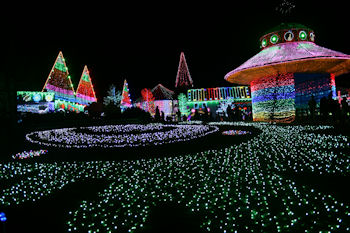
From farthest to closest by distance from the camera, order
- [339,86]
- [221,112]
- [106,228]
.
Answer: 1. [339,86]
2. [221,112]
3. [106,228]

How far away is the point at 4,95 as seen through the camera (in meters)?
2.75

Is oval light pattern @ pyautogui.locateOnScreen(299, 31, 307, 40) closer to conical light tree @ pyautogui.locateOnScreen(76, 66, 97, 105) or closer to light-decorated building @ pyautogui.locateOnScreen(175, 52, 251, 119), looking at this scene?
light-decorated building @ pyautogui.locateOnScreen(175, 52, 251, 119)

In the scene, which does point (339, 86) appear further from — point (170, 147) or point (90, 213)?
point (90, 213)

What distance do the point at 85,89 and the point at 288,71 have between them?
88.8 ft

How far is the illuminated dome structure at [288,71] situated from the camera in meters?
16.2

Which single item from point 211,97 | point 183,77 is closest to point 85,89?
point 183,77

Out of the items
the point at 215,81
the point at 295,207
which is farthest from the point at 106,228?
the point at 215,81

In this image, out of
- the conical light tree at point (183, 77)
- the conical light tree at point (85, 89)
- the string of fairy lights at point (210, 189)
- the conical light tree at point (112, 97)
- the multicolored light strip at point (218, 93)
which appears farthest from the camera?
the conical light tree at point (112, 97)

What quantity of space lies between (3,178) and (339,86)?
123 feet

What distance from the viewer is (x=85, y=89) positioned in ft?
106

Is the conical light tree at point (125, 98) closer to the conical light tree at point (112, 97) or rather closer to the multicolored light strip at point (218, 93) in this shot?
the conical light tree at point (112, 97)

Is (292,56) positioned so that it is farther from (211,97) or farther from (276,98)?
(211,97)

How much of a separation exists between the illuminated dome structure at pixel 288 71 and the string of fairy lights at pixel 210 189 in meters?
11.7

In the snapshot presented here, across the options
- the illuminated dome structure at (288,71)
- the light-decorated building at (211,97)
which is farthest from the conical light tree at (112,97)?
the illuminated dome structure at (288,71)
